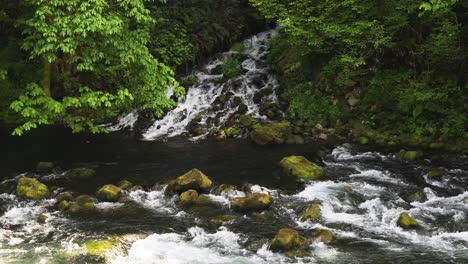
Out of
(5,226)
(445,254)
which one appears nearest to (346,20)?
(445,254)

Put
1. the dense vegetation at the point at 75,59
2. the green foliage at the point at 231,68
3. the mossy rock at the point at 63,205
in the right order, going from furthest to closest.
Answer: the green foliage at the point at 231,68, the mossy rock at the point at 63,205, the dense vegetation at the point at 75,59

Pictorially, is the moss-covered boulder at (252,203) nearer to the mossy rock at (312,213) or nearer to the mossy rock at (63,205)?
the mossy rock at (312,213)

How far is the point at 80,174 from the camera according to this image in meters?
15.0

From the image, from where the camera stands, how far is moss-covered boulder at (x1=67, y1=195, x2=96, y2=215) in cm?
1167

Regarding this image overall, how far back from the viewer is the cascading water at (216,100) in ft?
72.7

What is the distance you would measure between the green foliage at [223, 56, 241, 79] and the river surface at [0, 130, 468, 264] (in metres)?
8.18

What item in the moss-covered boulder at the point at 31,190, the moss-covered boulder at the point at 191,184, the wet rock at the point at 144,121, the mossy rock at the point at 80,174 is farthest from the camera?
the wet rock at the point at 144,121

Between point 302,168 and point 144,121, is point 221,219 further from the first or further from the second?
point 144,121

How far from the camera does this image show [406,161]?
1557 cm

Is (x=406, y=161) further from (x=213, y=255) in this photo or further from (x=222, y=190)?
(x=213, y=255)

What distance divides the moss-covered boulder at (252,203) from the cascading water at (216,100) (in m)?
9.62

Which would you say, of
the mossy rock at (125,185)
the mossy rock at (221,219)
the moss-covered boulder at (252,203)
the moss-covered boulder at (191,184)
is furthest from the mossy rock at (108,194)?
the moss-covered boulder at (252,203)

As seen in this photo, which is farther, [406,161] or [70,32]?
[406,161]

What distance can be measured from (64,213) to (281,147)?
9354 mm
